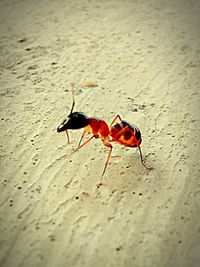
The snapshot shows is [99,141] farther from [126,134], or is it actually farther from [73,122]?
[73,122]

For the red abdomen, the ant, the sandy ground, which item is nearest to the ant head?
the ant

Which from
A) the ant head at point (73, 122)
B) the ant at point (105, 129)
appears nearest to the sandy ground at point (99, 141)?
the ant at point (105, 129)

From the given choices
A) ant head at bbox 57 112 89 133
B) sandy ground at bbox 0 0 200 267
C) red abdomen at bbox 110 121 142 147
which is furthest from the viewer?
red abdomen at bbox 110 121 142 147

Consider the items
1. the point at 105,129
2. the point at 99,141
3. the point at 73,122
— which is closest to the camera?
the point at 73,122

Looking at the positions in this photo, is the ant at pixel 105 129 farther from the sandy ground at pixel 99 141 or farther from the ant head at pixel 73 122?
the sandy ground at pixel 99 141

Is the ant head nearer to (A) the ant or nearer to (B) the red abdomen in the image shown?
(A) the ant

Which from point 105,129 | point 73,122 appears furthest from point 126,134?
point 73,122

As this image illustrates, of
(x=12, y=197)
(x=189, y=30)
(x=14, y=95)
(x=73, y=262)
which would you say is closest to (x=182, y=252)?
(x=73, y=262)
